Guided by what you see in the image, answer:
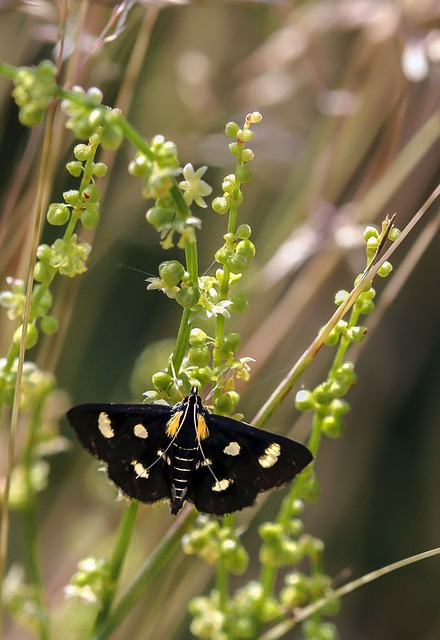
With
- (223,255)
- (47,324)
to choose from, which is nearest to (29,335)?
(47,324)

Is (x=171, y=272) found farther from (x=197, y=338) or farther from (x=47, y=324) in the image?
(x=47, y=324)

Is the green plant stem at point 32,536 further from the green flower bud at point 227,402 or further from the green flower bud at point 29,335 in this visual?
the green flower bud at point 227,402

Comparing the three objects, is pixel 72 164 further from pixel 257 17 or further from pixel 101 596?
pixel 257 17

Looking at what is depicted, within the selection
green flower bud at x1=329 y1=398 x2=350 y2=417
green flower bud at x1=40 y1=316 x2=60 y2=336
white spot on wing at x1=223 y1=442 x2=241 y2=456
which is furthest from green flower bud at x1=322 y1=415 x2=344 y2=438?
green flower bud at x1=40 y1=316 x2=60 y2=336

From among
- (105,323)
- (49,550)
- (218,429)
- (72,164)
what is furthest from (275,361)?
(72,164)

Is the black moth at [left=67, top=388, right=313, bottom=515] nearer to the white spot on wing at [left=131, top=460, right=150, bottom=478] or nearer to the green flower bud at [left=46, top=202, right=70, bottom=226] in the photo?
the white spot on wing at [left=131, top=460, right=150, bottom=478]

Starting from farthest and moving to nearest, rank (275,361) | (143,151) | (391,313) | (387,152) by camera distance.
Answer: (391,313) → (275,361) → (387,152) → (143,151)

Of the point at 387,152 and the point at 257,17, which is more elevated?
the point at 257,17

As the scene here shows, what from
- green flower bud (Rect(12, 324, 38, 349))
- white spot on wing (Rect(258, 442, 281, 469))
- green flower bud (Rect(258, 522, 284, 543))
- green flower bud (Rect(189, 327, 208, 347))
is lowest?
green flower bud (Rect(258, 522, 284, 543))
